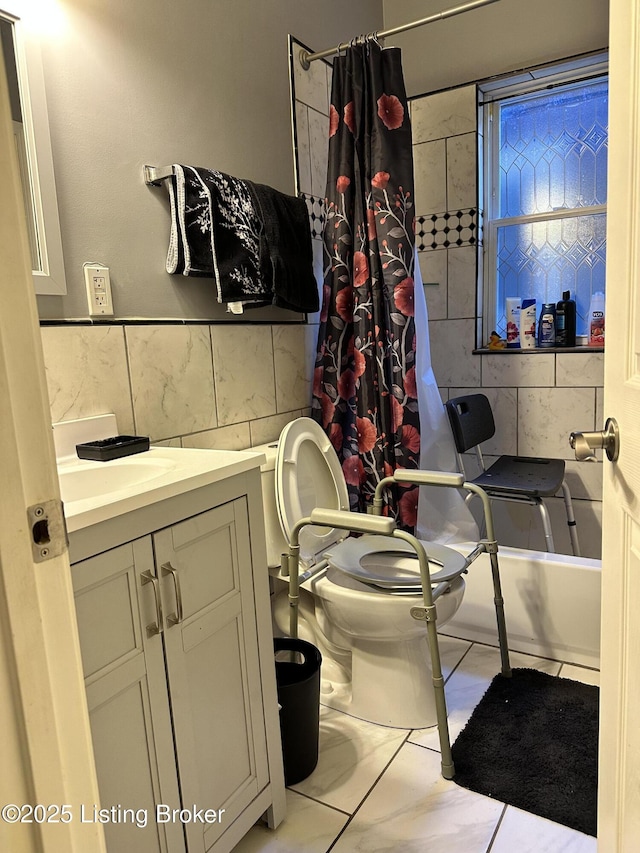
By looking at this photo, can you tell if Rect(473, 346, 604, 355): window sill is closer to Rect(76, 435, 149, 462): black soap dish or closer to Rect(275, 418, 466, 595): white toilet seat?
Rect(275, 418, 466, 595): white toilet seat

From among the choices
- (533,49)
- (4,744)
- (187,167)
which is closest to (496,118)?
(533,49)

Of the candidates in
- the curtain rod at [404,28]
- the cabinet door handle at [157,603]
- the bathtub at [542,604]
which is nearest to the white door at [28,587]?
the cabinet door handle at [157,603]

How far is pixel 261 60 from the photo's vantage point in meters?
1.90

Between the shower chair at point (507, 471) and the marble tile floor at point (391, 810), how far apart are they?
754 millimetres

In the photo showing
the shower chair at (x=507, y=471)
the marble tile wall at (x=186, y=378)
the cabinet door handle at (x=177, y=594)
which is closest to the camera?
the cabinet door handle at (x=177, y=594)

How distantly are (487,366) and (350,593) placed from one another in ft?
4.85

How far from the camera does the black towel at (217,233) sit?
1.55m

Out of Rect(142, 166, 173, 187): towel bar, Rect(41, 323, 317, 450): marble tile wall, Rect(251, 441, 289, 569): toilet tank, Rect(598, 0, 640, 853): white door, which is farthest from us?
Rect(251, 441, 289, 569): toilet tank

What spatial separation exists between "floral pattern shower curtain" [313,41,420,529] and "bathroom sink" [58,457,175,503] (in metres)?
0.90

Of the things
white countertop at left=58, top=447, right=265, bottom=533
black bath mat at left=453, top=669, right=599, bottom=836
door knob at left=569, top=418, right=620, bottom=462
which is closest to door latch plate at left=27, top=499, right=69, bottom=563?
white countertop at left=58, top=447, right=265, bottom=533

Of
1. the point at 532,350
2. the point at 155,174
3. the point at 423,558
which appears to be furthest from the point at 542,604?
the point at 155,174

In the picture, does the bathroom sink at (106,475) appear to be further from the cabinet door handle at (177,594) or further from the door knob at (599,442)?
the door knob at (599,442)

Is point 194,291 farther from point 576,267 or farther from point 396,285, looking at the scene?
point 576,267

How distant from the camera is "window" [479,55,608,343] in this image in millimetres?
2484
